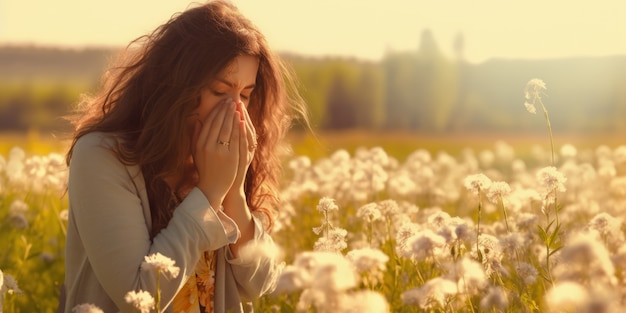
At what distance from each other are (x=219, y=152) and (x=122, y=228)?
431mm

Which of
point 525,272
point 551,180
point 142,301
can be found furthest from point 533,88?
point 142,301

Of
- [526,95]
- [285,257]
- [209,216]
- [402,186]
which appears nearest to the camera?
[209,216]

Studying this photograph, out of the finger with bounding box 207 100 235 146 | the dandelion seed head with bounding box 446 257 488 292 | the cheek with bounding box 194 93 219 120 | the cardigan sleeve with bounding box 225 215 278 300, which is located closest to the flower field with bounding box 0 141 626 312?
the dandelion seed head with bounding box 446 257 488 292

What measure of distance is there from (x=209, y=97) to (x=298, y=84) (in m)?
0.93

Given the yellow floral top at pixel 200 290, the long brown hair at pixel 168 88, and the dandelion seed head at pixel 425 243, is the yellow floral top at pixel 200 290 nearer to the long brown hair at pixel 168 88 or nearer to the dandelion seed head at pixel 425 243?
the long brown hair at pixel 168 88

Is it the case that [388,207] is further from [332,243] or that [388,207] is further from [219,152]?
[219,152]

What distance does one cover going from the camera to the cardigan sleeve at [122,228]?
337 centimetres

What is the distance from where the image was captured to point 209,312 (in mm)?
3994

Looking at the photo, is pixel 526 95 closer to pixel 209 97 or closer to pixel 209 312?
pixel 209 97

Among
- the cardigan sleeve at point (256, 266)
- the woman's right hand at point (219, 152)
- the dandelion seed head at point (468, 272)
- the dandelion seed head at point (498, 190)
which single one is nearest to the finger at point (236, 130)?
the woman's right hand at point (219, 152)

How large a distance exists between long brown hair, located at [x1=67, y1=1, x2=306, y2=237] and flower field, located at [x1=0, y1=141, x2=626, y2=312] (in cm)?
58

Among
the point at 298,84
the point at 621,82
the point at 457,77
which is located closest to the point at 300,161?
the point at 298,84

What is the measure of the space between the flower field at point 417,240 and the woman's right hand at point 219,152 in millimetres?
416

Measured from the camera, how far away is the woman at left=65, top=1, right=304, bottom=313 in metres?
3.43
